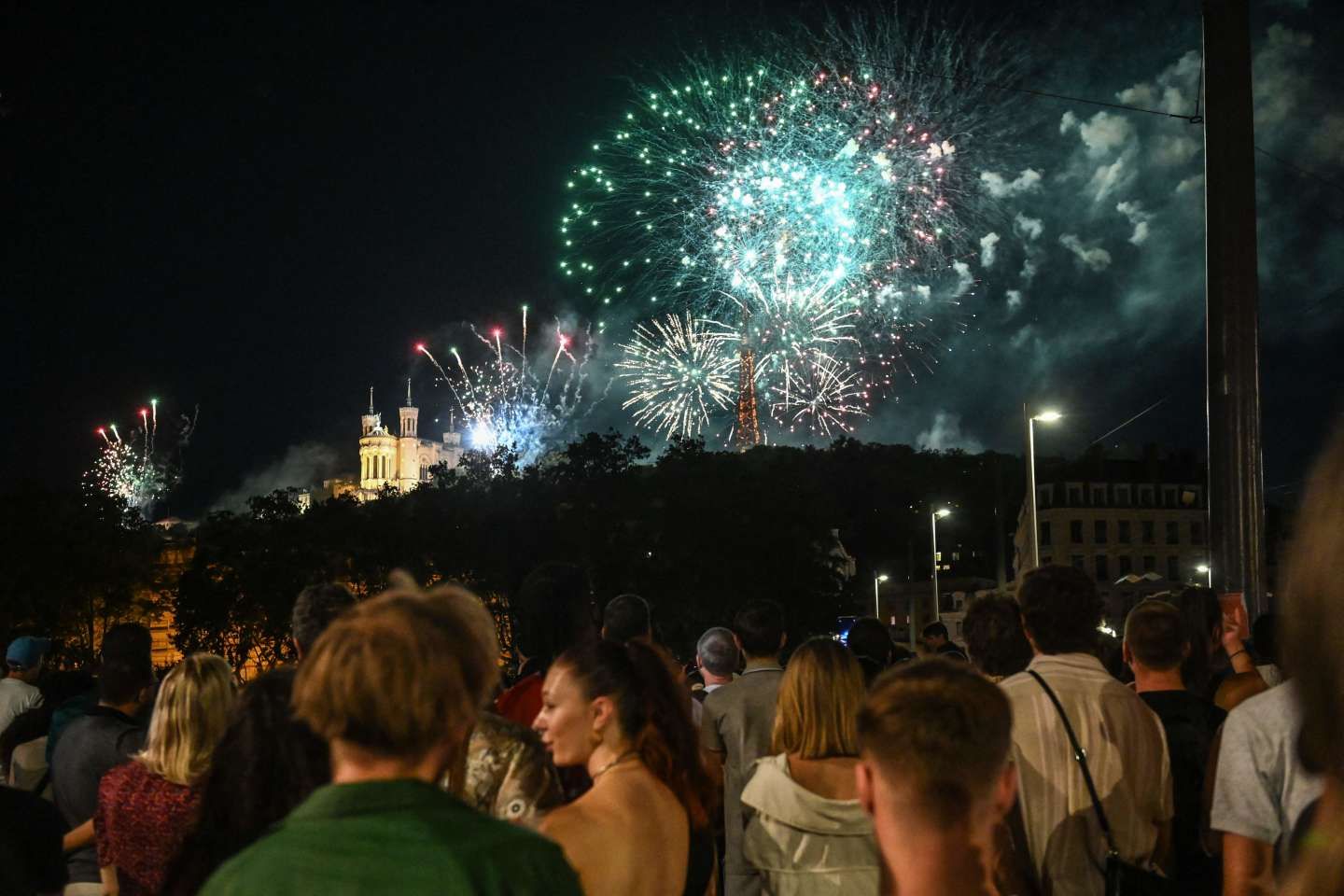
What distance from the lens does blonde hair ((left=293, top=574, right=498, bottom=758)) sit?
2594 millimetres

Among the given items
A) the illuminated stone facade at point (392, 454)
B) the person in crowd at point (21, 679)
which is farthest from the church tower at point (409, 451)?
the person in crowd at point (21, 679)

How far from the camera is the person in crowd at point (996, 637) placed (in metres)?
6.77

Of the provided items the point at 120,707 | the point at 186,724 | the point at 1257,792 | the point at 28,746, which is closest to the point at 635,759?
the point at 186,724

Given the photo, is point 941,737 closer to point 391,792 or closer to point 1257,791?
point 391,792

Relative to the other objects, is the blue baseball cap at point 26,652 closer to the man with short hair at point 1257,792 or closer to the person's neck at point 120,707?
the person's neck at point 120,707

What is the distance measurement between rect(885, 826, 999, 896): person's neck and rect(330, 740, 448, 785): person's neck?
3.49 ft

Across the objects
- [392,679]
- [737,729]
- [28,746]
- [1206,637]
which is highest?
[392,679]

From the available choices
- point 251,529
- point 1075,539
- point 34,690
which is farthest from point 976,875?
point 1075,539

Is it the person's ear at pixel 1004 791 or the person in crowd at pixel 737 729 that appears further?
the person in crowd at pixel 737 729

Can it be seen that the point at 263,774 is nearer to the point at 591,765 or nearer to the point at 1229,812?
the point at 591,765

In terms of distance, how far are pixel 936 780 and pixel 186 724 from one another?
303 cm

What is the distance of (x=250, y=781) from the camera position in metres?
3.89

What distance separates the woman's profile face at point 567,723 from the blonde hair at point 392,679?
1386 millimetres

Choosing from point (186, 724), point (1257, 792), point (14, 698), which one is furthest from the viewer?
point (14, 698)
